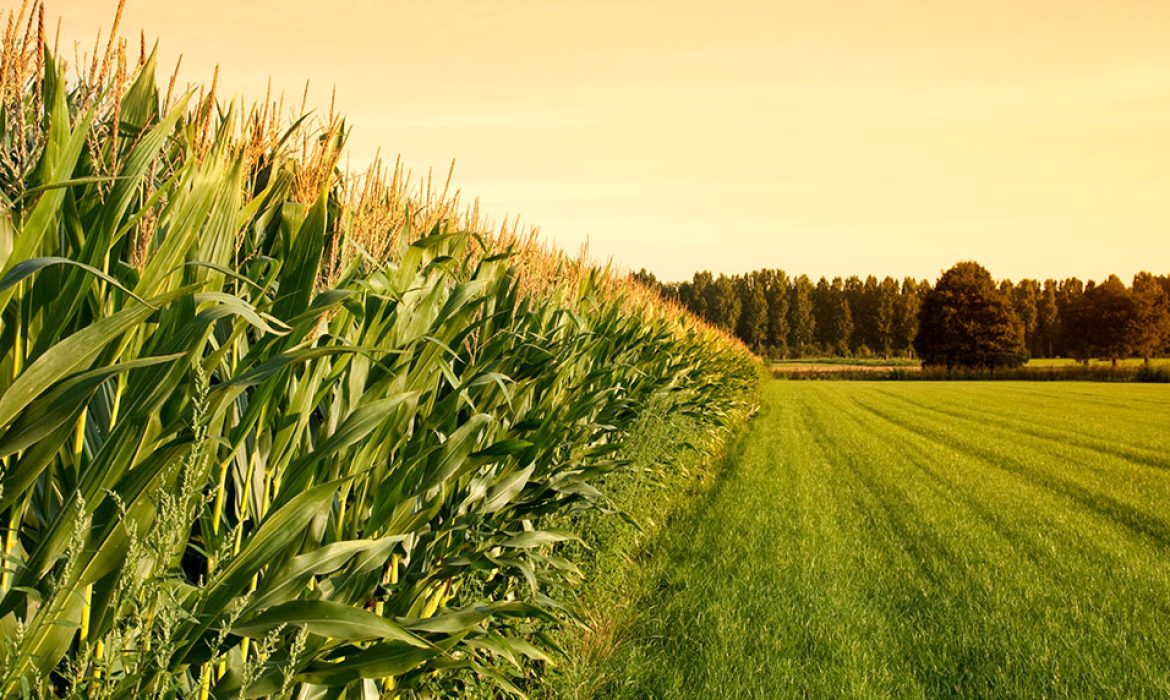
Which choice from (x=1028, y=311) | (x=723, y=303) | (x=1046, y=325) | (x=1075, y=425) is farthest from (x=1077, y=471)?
(x=1046, y=325)

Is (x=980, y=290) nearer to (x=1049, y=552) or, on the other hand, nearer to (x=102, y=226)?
(x=1049, y=552)

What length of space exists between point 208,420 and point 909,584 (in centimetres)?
693

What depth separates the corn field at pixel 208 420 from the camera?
1.29 meters

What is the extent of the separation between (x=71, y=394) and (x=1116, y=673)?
608cm

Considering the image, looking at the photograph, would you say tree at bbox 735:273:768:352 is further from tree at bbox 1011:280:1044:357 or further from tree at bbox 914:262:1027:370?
tree at bbox 1011:280:1044:357

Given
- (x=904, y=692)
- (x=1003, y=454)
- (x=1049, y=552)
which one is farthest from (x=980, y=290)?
(x=904, y=692)

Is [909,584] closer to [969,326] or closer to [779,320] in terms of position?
[969,326]

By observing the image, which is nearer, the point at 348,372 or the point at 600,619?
the point at 348,372

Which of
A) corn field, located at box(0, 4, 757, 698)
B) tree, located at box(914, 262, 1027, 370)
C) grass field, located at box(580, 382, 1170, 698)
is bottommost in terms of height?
grass field, located at box(580, 382, 1170, 698)

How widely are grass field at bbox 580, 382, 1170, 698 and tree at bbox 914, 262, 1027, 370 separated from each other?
57.5m

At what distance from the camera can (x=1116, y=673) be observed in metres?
5.13

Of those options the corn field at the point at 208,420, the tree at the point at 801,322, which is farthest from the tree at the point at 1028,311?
the corn field at the point at 208,420

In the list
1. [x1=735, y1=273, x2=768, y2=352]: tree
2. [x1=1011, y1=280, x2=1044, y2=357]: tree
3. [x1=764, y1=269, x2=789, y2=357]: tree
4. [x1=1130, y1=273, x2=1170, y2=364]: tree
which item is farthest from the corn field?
[x1=1011, y1=280, x2=1044, y2=357]: tree

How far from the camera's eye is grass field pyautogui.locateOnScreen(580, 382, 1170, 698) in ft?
16.1
